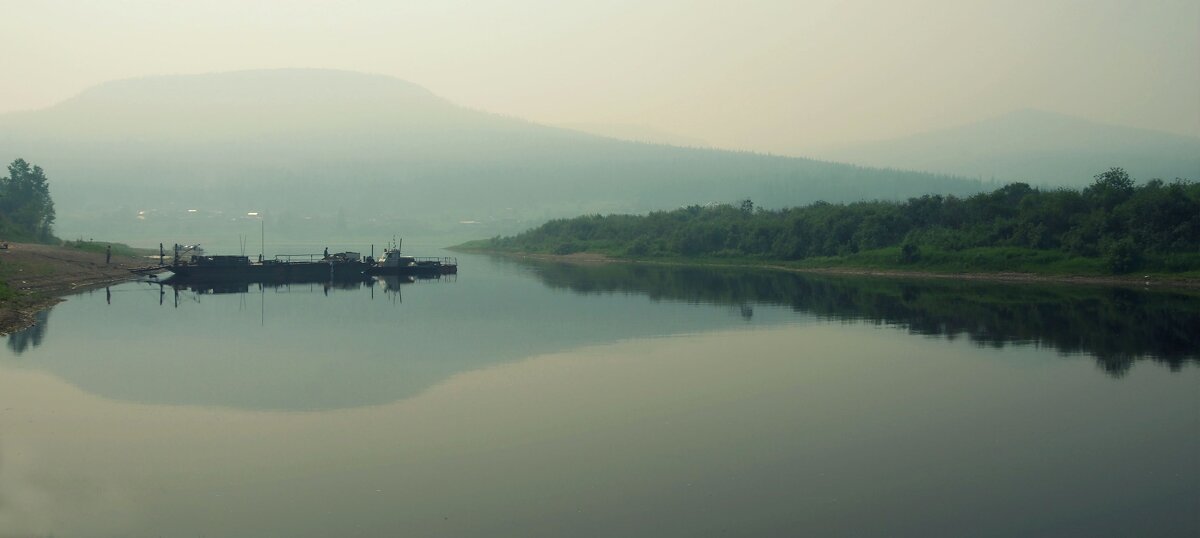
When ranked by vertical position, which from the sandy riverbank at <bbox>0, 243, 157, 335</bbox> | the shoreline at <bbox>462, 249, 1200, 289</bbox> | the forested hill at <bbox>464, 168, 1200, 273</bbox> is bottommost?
the sandy riverbank at <bbox>0, 243, 157, 335</bbox>

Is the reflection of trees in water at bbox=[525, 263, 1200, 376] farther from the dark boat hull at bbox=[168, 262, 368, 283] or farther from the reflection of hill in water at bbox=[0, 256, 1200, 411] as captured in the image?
the dark boat hull at bbox=[168, 262, 368, 283]

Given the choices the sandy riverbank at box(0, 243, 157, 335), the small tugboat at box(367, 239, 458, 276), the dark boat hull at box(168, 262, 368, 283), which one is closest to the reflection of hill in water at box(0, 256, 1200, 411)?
the sandy riverbank at box(0, 243, 157, 335)

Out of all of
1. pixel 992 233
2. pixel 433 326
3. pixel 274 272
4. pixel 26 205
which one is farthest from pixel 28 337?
pixel 992 233

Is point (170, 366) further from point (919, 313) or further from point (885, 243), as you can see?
point (885, 243)

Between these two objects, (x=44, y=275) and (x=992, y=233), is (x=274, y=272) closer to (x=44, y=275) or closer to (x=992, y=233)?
(x=44, y=275)

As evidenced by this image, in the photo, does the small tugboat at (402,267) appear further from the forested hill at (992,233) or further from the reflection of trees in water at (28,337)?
the reflection of trees in water at (28,337)

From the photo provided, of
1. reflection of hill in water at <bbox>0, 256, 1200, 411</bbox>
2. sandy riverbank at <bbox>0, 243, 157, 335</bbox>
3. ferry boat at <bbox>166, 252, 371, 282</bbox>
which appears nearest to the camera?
reflection of hill in water at <bbox>0, 256, 1200, 411</bbox>

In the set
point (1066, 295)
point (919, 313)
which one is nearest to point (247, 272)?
point (919, 313)
